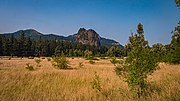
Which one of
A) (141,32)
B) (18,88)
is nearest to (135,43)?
(141,32)

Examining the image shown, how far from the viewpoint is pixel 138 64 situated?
24.8 ft

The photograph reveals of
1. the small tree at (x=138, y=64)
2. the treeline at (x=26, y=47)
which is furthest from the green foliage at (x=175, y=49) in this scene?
the treeline at (x=26, y=47)

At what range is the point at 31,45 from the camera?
98.9 m

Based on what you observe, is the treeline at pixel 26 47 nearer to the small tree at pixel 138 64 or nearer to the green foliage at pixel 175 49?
the green foliage at pixel 175 49

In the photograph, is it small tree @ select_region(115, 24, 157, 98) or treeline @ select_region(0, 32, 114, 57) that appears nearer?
small tree @ select_region(115, 24, 157, 98)

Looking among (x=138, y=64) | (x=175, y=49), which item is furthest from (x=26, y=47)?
(x=138, y=64)

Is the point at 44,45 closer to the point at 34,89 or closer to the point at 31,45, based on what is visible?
the point at 31,45

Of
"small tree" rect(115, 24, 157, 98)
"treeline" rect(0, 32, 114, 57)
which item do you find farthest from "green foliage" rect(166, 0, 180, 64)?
"treeline" rect(0, 32, 114, 57)

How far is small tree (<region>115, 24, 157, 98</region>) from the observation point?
7.36 m

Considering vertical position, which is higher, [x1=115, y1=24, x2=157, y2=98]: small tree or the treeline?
the treeline

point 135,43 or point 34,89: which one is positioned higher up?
point 135,43

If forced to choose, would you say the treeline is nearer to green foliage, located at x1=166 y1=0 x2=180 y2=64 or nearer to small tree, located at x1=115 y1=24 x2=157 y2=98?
green foliage, located at x1=166 y1=0 x2=180 y2=64

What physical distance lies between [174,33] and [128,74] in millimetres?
12015

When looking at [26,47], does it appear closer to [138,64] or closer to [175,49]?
[175,49]
